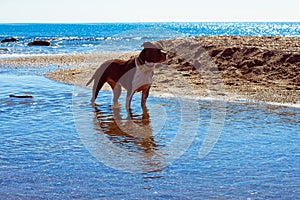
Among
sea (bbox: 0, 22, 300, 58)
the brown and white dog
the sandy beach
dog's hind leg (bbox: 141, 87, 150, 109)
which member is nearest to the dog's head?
the brown and white dog

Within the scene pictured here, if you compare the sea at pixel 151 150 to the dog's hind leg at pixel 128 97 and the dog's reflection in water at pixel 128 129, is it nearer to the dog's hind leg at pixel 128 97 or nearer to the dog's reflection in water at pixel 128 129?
the dog's reflection in water at pixel 128 129

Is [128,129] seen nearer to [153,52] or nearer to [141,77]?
[141,77]

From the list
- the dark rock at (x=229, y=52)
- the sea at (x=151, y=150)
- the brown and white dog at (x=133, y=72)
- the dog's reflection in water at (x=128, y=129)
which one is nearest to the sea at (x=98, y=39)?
the brown and white dog at (x=133, y=72)

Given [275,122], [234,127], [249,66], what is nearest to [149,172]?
[234,127]

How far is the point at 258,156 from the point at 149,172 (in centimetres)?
186

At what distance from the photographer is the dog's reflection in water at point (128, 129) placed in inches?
289

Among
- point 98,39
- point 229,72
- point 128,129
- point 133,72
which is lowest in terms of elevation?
point 98,39

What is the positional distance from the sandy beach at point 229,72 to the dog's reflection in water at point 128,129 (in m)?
3.06

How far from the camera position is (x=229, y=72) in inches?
594

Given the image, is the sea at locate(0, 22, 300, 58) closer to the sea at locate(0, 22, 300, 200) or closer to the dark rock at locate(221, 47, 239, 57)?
the sea at locate(0, 22, 300, 200)

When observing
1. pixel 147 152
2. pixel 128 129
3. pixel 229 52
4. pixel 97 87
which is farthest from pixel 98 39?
pixel 147 152

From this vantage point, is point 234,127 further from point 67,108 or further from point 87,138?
point 67,108

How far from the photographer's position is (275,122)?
8961 mm

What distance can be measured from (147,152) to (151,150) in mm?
130
